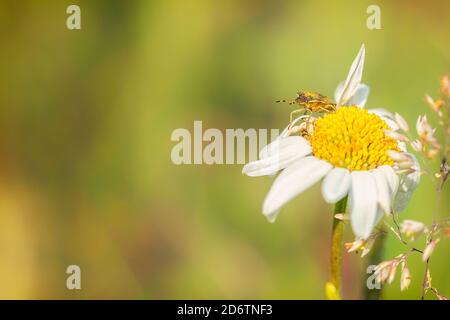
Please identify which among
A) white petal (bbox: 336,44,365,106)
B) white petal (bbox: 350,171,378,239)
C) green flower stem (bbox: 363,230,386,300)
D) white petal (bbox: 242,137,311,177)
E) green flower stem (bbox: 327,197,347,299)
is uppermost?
white petal (bbox: 336,44,365,106)

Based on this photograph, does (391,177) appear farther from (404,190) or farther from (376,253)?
(376,253)

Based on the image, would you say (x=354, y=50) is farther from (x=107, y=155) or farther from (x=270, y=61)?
(x=107, y=155)

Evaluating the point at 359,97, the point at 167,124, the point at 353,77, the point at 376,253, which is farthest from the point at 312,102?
the point at 167,124

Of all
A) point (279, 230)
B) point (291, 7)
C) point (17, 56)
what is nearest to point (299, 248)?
point (279, 230)

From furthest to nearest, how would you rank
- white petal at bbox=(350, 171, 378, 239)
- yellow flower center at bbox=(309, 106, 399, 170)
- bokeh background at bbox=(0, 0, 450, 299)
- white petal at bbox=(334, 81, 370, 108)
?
bokeh background at bbox=(0, 0, 450, 299), white petal at bbox=(334, 81, 370, 108), yellow flower center at bbox=(309, 106, 399, 170), white petal at bbox=(350, 171, 378, 239)

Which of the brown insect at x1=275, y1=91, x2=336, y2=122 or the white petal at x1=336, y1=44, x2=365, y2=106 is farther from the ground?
the white petal at x1=336, y1=44, x2=365, y2=106

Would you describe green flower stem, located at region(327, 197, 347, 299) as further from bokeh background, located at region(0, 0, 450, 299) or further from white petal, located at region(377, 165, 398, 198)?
bokeh background, located at region(0, 0, 450, 299)

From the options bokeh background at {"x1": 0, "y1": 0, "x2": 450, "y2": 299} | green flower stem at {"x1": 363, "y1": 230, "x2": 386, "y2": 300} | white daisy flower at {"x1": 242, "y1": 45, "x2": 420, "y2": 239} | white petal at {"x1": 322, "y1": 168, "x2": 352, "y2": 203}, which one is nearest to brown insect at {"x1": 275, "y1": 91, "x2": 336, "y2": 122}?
white daisy flower at {"x1": 242, "y1": 45, "x2": 420, "y2": 239}

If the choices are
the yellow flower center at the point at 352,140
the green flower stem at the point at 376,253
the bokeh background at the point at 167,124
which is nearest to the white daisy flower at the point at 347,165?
the yellow flower center at the point at 352,140

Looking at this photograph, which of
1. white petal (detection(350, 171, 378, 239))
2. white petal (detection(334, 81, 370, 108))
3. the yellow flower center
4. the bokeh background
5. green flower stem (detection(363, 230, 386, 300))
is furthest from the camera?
the bokeh background

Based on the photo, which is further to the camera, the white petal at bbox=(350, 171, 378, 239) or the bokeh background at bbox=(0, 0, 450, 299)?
the bokeh background at bbox=(0, 0, 450, 299)
